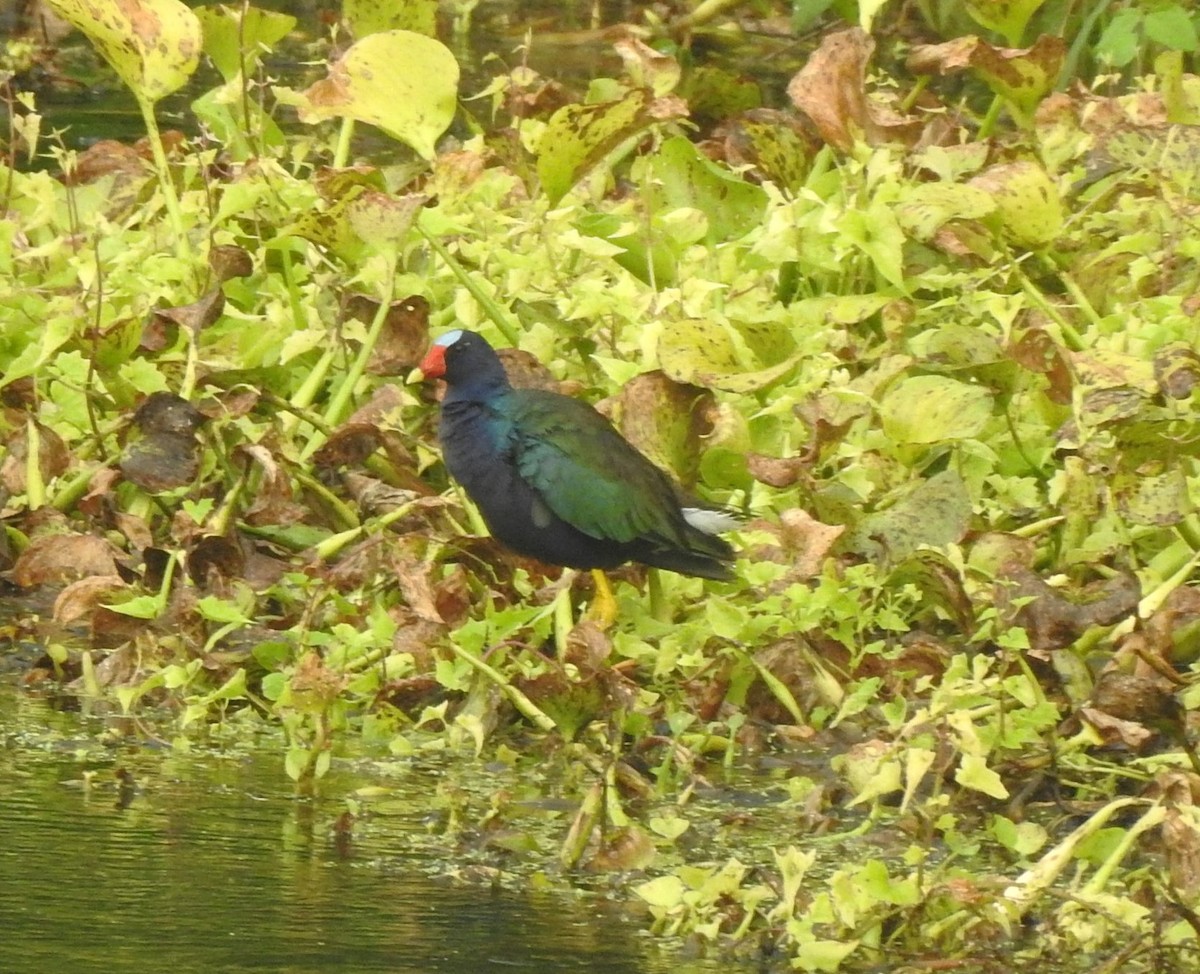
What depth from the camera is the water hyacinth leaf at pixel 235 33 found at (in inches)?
210

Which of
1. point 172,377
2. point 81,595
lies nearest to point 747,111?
point 172,377

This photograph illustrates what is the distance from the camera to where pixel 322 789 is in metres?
3.41

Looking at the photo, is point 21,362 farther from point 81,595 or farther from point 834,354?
point 834,354

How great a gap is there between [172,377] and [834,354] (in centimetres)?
126

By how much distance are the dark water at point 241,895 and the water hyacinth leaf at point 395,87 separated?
151cm

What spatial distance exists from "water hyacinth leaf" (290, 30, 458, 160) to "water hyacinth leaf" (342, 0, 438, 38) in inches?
37.3

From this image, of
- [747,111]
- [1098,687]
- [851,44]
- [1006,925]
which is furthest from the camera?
[747,111]

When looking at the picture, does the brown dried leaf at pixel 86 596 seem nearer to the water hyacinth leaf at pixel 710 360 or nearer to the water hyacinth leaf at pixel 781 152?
the water hyacinth leaf at pixel 710 360

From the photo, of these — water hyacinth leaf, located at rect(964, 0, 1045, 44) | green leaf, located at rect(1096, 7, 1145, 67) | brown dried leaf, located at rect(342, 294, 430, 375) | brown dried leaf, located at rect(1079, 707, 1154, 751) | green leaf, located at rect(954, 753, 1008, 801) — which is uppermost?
water hyacinth leaf, located at rect(964, 0, 1045, 44)

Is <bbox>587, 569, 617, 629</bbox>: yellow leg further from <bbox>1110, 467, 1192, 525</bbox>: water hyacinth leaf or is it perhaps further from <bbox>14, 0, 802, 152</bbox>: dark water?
<bbox>14, 0, 802, 152</bbox>: dark water

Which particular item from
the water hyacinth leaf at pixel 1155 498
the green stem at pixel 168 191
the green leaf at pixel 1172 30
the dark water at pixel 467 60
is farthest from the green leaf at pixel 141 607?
the dark water at pixel 467 60

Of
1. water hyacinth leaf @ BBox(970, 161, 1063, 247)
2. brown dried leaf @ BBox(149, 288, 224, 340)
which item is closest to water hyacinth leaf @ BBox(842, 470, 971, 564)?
water hyacinth leaf @ BBox(970, 161, 1063, 247)

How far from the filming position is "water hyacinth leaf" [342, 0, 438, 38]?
18.1ft

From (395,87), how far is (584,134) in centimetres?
43
